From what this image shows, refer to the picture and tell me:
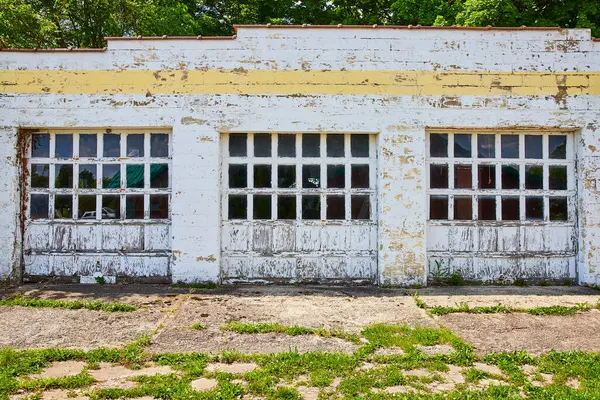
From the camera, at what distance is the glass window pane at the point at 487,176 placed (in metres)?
7.89

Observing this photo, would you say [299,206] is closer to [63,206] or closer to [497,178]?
[497,178]

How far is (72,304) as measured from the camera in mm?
6309

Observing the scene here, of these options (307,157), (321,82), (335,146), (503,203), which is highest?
(321,82)

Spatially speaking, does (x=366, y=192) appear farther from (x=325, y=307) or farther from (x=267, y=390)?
(x=267, y=390)

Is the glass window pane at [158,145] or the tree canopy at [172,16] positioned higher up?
the tree canopy at [172,16]

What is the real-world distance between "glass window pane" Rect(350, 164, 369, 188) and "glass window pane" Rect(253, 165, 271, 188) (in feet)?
4.65

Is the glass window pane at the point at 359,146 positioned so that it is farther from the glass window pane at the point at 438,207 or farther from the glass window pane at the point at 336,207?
the glass window pane at the point at 438,207

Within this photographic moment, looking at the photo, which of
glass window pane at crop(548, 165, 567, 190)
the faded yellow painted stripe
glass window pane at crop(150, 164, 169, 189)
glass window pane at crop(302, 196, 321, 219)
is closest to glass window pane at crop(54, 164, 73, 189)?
the faded yellow painted stripe

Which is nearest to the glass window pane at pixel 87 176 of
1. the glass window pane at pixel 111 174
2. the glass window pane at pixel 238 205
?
the glass window pane at pixel 111 174

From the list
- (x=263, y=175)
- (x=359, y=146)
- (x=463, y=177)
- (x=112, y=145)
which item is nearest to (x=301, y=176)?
(x=263, y=175)

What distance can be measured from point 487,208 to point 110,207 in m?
6.42

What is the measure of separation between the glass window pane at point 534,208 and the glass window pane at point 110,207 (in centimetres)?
697

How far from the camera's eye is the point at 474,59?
770cm

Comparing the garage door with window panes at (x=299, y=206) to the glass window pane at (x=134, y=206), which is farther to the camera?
the glass window pane at (x=134, y=206)
